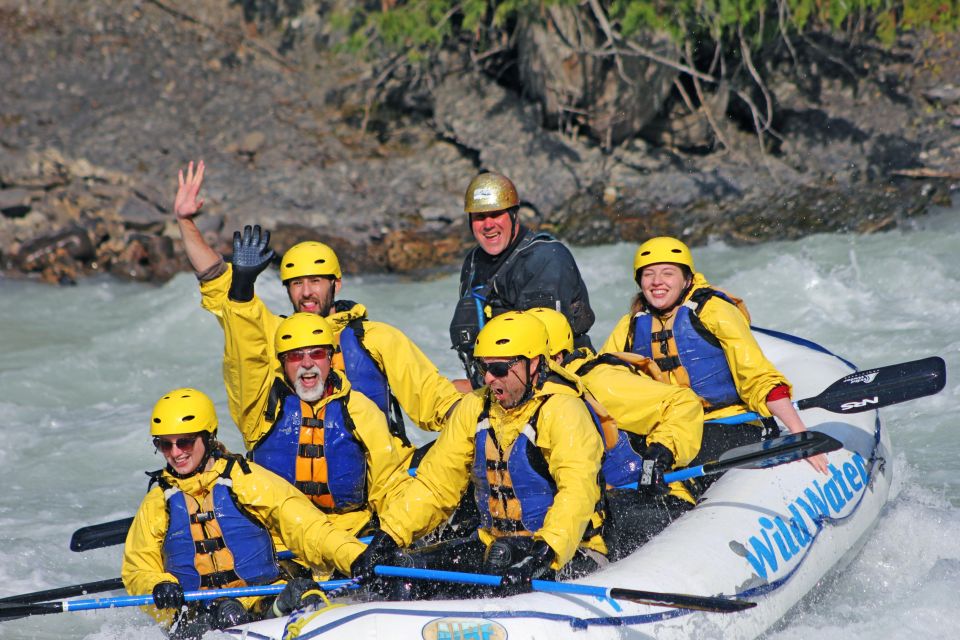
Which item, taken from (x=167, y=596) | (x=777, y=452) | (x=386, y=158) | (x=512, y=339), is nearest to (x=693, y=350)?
(x=777, y=452)

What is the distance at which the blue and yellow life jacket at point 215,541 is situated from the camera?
14.5ft

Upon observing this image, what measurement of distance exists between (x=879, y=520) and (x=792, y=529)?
3.46 feet

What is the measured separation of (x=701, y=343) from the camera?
5.48 m

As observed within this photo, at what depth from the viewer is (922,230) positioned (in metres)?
10.9

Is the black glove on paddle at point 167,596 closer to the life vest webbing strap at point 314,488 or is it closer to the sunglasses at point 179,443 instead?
the sunglasses at point 179,443

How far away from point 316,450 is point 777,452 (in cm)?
196

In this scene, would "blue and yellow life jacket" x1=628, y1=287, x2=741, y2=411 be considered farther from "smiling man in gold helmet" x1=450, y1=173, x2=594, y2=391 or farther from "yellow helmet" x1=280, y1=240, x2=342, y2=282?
"yellow helmet" x1=280, y1=240, x2=342, y2=282

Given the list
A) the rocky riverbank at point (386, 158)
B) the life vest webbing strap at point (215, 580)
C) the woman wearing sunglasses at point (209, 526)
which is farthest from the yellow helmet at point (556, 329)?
the rocky riverbank at point (386, 158)

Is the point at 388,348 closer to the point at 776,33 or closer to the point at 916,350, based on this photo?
the point at 916,350

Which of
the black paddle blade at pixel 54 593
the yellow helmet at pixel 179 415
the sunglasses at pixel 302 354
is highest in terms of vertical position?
the sunglasses at pixel 302 354

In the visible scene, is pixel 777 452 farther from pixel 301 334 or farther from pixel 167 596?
pixel 167 596

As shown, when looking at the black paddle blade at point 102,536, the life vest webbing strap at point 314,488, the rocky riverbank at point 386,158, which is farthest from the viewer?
the rocky riverbank at point 386,158

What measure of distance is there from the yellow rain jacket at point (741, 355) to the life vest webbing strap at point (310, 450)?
175 centimetres

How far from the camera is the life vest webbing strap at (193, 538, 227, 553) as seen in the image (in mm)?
4457
